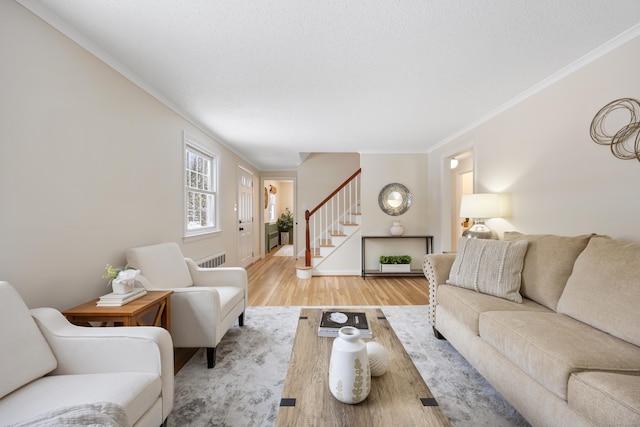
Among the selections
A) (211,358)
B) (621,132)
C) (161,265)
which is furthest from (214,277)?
(621,132)

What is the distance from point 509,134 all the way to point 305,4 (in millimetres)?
2610

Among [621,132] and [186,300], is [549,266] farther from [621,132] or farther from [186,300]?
[186,300]

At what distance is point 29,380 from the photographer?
113 centimetres

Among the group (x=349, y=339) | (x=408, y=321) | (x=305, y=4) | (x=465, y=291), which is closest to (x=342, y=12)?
(x=305, y=4)

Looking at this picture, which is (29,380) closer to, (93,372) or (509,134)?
(93,372)

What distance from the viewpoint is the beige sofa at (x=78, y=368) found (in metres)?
1.03

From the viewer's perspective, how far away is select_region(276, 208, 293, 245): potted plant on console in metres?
9.70

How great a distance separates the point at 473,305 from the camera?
1965mm

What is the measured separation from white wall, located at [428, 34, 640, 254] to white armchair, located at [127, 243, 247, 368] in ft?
9.75

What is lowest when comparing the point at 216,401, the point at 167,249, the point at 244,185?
the point at 216,401

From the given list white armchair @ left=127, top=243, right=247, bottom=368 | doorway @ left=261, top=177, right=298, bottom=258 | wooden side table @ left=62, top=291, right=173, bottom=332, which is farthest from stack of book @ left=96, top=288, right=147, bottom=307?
doorway @ left=261, top=177, right=298, bottom=258

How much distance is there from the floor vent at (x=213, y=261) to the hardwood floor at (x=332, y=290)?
0.64 meters

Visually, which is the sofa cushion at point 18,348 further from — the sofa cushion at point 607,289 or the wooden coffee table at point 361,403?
the sofa cushion at point 607,289

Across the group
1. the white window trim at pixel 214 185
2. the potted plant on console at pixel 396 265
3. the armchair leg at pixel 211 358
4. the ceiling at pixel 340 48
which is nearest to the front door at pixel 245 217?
the white window trim at pixel 214 185
